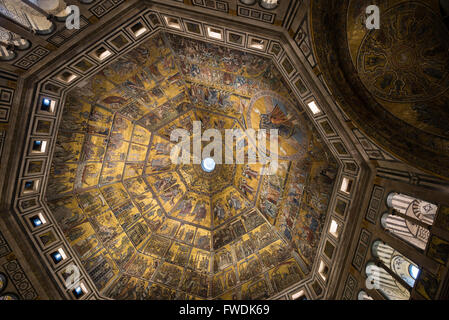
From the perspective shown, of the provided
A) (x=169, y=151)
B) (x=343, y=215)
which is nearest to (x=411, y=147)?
(x=343, y=215)

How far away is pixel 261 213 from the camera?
13.7 meters

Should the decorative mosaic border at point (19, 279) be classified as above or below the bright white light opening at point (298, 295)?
above

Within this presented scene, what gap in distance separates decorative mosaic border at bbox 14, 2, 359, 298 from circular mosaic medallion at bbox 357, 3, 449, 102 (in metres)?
1.98

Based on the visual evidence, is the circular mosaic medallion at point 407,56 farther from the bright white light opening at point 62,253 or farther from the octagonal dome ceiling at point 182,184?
the bright white light opening at point 62,253

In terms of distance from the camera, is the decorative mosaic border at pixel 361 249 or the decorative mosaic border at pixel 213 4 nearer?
the decorative mosaic border at pixel 213 4

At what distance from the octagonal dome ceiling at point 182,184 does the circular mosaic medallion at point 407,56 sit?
310 centimetres

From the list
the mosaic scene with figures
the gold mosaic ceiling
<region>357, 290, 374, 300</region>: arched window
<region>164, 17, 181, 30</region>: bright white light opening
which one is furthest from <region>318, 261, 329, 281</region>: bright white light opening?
<region>164, 17, 181, 30</region>: bright white light opening

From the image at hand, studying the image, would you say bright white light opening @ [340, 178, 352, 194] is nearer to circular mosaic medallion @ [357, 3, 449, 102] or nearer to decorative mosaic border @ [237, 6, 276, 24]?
circular mosaic medallion @ [357, 3, 449, 102]

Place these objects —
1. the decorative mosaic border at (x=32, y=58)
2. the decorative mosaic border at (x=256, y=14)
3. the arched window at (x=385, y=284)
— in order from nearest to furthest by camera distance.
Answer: the decorative mosaic border at (x=256, y=14), the decorative mosaic border at (x=32, y=58), the arched window at (x=385, y=284)

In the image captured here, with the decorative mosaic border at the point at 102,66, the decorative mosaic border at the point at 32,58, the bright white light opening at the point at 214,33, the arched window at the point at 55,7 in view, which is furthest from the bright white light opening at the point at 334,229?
the decorative mosaic border at the point at 32,58

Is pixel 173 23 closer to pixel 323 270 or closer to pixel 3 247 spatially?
pixel 3 247

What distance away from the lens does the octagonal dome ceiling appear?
9445mm

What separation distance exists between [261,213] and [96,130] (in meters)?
10.9

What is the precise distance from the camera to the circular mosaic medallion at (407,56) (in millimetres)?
4840
